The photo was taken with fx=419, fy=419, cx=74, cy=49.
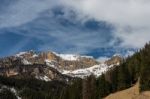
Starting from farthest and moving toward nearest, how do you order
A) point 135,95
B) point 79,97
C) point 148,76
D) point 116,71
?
point 79,97, point 116,71, point 148,76, point 135,95

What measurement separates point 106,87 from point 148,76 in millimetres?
37152

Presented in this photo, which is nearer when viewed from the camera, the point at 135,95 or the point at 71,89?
the point at 135,95

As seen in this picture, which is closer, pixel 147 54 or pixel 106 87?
pixel 147 54

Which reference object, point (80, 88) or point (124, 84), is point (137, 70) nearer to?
point (124, 84)

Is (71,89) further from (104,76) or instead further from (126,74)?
(126,74)

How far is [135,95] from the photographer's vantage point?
125875 mm

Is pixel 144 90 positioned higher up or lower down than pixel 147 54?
lower down

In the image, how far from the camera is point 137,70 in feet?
514

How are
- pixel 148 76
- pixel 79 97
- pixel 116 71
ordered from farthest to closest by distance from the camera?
pixel 79 97, pixel 116 71, pixel 148 76

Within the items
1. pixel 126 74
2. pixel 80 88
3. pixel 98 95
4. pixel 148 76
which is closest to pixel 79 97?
pixel 80 88

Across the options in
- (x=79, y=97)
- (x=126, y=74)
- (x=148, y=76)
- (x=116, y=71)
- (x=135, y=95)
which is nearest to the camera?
(x=135, y=95)

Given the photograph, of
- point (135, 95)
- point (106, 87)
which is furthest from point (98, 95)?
point (135, 95)

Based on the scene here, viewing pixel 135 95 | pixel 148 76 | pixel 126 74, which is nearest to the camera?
pixel 135 95

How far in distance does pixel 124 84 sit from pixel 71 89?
149 feet
